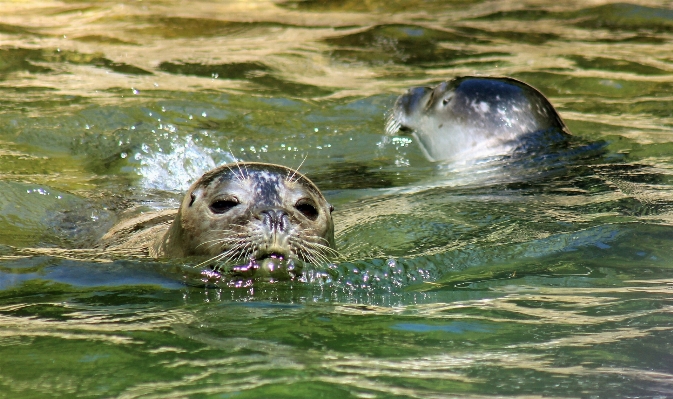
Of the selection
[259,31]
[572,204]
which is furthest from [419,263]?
[259,31]

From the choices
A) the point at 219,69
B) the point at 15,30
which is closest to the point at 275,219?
the point at 219,69

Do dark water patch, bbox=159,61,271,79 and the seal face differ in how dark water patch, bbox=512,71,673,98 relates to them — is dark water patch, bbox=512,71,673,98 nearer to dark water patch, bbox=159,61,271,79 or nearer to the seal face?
dark water patch, bbox=159,61,271,79

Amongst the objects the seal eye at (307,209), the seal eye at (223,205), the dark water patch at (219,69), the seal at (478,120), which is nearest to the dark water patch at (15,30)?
the dark water patch at (219,69)

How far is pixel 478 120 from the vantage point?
7695mm

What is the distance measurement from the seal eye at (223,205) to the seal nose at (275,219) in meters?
0.22

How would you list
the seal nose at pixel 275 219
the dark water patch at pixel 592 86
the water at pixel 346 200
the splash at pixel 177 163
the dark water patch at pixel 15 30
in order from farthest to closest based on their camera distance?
1. the dark water patch at pixel 15 30
2. the dark water patch at pixel 592 86
3. the splash at pixel 177 163
4. the seal nose at pixel 275 219
5. the water at pixel 346 200

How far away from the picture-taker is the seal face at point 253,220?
12.6 feet

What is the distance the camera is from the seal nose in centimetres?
383

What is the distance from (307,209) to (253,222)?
14.9 inches

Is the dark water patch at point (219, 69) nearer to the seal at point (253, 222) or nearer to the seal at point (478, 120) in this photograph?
the seal at point (478, 120)

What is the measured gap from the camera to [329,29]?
474 inches

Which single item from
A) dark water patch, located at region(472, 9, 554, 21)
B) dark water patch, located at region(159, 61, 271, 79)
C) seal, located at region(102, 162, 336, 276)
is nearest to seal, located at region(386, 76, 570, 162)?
dark water patch, located at region(159, 61, 271, 79)

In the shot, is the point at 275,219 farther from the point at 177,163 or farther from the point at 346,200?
the point at 177,163

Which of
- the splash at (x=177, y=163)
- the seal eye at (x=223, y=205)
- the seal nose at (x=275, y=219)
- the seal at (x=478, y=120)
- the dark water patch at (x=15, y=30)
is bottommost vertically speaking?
the seal nose at (x=275, y=219)
